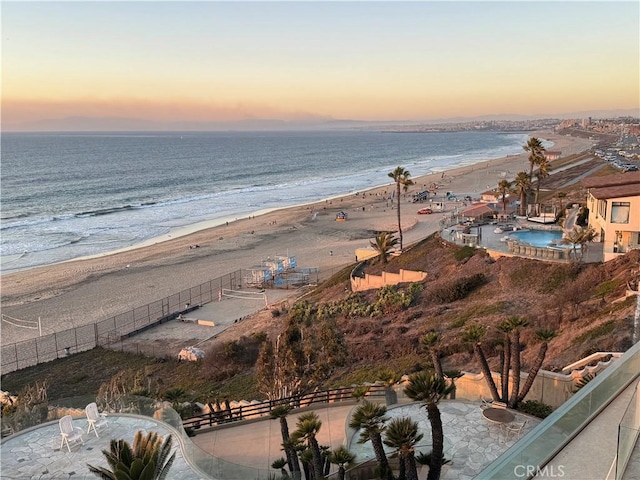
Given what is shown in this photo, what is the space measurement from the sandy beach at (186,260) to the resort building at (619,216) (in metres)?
16.8

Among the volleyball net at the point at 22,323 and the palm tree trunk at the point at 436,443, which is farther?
the volleyball net at the point at 22,323

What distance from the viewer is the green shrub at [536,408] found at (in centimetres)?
1112

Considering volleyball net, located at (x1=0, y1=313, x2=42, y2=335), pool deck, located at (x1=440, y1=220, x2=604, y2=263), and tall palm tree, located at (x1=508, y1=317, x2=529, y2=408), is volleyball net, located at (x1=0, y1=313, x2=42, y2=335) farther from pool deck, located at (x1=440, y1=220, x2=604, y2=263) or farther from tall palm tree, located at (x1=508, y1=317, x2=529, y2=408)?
tall palm tree, located at (x1=508, y1=317, x2=529, y2=408)

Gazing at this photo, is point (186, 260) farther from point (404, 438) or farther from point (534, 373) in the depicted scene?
point (404, 438)

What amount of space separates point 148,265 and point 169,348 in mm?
17622

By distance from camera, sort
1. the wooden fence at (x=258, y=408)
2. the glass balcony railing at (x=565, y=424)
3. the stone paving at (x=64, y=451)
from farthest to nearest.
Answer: the wooden fence at (x=258, y=408), the stone paving at (x=64, y=451), the glass balcony railing at (x=565, y=424)

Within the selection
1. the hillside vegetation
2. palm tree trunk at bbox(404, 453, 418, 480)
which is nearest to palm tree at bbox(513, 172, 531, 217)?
the hillside vegetation

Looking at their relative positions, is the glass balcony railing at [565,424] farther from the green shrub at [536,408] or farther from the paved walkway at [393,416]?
the green shrub at [536,408]

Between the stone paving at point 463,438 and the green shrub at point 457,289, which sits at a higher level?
the stone paving at point 463,438

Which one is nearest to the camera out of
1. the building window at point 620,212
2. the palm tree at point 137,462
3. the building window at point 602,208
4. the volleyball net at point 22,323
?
the palm tree at point 137,462

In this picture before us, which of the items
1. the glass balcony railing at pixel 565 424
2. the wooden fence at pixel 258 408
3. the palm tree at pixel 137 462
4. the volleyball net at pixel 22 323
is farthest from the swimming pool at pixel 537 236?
the volleyball net at pixel 22 323

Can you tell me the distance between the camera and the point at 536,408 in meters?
11.4

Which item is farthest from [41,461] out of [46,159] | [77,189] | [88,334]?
[46,159]

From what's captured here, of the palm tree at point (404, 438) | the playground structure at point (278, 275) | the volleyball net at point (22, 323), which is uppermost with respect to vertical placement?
the palm tree at point (404, 438)
